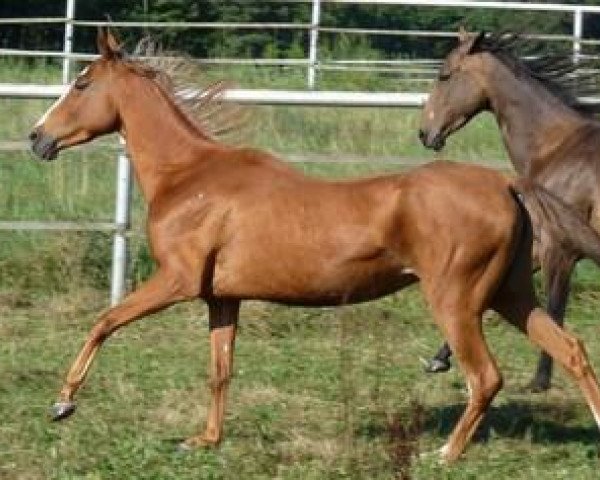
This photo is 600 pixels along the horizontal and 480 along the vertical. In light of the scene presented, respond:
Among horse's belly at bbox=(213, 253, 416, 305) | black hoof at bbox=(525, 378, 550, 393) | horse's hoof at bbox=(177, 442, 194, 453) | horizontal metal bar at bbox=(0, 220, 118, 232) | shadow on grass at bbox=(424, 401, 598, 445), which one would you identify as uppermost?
horse's belly at bbox=(213, 253, 416, 305)

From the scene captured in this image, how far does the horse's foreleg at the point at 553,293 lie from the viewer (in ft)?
29.0

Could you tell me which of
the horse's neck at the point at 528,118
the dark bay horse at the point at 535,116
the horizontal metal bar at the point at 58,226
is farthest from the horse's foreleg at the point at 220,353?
the horizontal metal bar at the point at 58,226

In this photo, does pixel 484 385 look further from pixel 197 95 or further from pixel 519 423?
pixel 197 95

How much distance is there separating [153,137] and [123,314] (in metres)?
0.89

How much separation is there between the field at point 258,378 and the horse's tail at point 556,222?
88 centimetres

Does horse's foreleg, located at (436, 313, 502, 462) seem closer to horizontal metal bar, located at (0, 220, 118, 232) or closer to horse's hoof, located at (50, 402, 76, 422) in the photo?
horse's hoof, located at (50, 402, 76, 422)

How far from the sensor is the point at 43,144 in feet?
25.4

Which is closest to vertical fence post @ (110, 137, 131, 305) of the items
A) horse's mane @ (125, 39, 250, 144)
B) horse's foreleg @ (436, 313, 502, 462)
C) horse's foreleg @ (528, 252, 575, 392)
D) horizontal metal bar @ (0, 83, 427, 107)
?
horizontal metal bar @ (0, 83, 427, 107)

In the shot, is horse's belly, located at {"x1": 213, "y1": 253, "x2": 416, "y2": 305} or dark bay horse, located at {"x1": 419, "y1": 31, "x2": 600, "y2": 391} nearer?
horse's belly, located at {"x1": 213, "y1": 253, "x2": 416, "y2": 305}

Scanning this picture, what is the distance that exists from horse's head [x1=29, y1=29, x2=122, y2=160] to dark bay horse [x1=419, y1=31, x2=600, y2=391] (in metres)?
2.32

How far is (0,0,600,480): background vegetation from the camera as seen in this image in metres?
6.94

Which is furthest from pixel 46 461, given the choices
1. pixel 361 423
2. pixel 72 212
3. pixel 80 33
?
pixel 80 33

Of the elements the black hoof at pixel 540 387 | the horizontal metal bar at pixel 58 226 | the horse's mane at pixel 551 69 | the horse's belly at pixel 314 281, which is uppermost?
the horse's mane at pixel 551 69

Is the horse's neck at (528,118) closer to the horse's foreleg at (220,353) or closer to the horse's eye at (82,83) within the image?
the horse's foreleg at (220,353)
